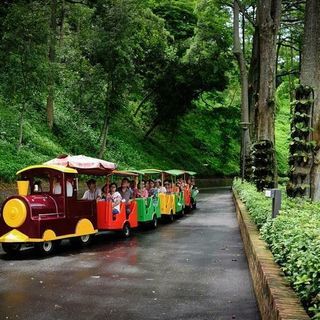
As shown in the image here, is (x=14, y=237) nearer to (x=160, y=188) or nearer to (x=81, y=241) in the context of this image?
(x=81, y=241)

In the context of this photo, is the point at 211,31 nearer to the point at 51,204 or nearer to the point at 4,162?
the point at 4,162

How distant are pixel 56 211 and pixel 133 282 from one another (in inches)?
171

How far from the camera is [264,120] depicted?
60.6 feet

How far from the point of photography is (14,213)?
12211 millimetres

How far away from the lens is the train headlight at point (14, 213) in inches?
478

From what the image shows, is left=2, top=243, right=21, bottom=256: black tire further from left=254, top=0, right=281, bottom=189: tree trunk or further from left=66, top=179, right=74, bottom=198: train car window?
left=254, top=0, right=281, bottom=189: tree trunk

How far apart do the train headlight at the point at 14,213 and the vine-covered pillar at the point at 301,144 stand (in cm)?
631

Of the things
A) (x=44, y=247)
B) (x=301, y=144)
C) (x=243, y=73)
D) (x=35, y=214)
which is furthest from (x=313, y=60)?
(x=243, y=73)

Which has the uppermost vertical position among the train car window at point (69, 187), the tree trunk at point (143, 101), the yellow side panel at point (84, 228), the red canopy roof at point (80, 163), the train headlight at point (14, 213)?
the tree trunk at point (143, 101)

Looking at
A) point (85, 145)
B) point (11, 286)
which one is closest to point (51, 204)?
point (11, 286)

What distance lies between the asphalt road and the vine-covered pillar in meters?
2.18

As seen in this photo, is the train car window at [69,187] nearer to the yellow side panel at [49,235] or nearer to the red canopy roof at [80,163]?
the red canopy roof at [80,163]

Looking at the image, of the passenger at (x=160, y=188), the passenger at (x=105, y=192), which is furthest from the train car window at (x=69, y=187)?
the passenger at (x=160, y=188)

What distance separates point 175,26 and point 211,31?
10.9m
